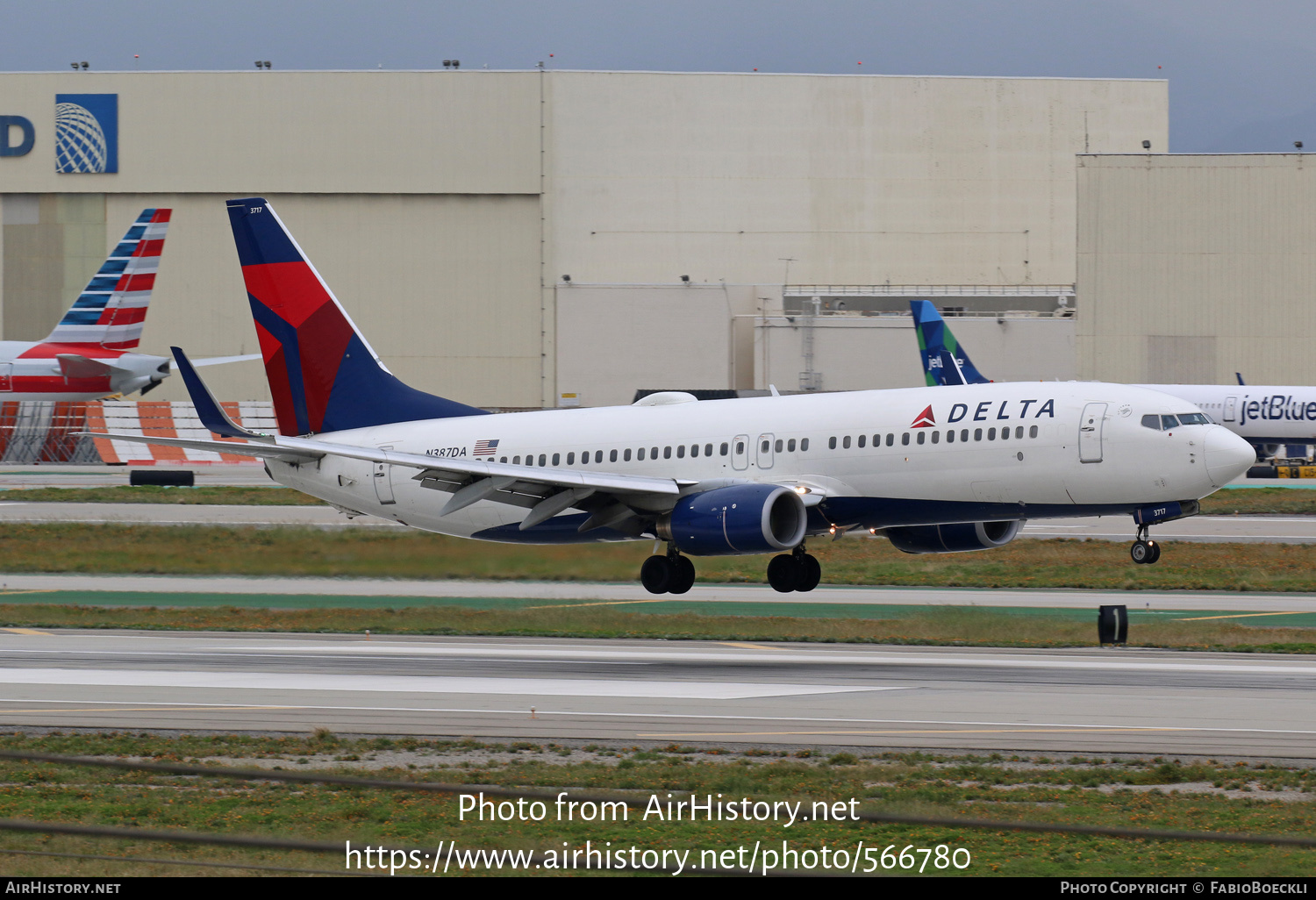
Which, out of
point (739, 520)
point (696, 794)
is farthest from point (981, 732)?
point (739, 520)

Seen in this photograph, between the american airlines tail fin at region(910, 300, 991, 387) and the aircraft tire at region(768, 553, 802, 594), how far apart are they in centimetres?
3912

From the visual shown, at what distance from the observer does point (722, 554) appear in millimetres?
29391

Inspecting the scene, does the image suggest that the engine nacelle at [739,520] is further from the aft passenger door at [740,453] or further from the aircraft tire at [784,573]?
the aircraft tire at [784,573]

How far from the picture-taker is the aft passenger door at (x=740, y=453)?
32500 millimetres

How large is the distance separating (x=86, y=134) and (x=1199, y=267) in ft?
257

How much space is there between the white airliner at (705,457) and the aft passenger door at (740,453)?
0.13ft

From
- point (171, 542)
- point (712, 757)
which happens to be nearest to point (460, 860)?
point (712, 757)

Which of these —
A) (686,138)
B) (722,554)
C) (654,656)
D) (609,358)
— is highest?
(686,138)

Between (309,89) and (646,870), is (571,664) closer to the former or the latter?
(646,870)

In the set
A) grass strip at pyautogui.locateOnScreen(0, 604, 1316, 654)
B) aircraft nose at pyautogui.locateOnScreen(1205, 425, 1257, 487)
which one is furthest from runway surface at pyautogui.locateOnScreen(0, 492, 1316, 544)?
aircraft nose at pyautogui.locateOnScreen(1205, 425, 1257, 487)

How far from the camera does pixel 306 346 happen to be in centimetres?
3672

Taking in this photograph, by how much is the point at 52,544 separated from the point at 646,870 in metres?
40.4

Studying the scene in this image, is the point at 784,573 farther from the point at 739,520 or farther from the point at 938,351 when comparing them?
the point at 938,351

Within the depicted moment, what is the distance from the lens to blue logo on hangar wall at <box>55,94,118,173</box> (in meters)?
106
